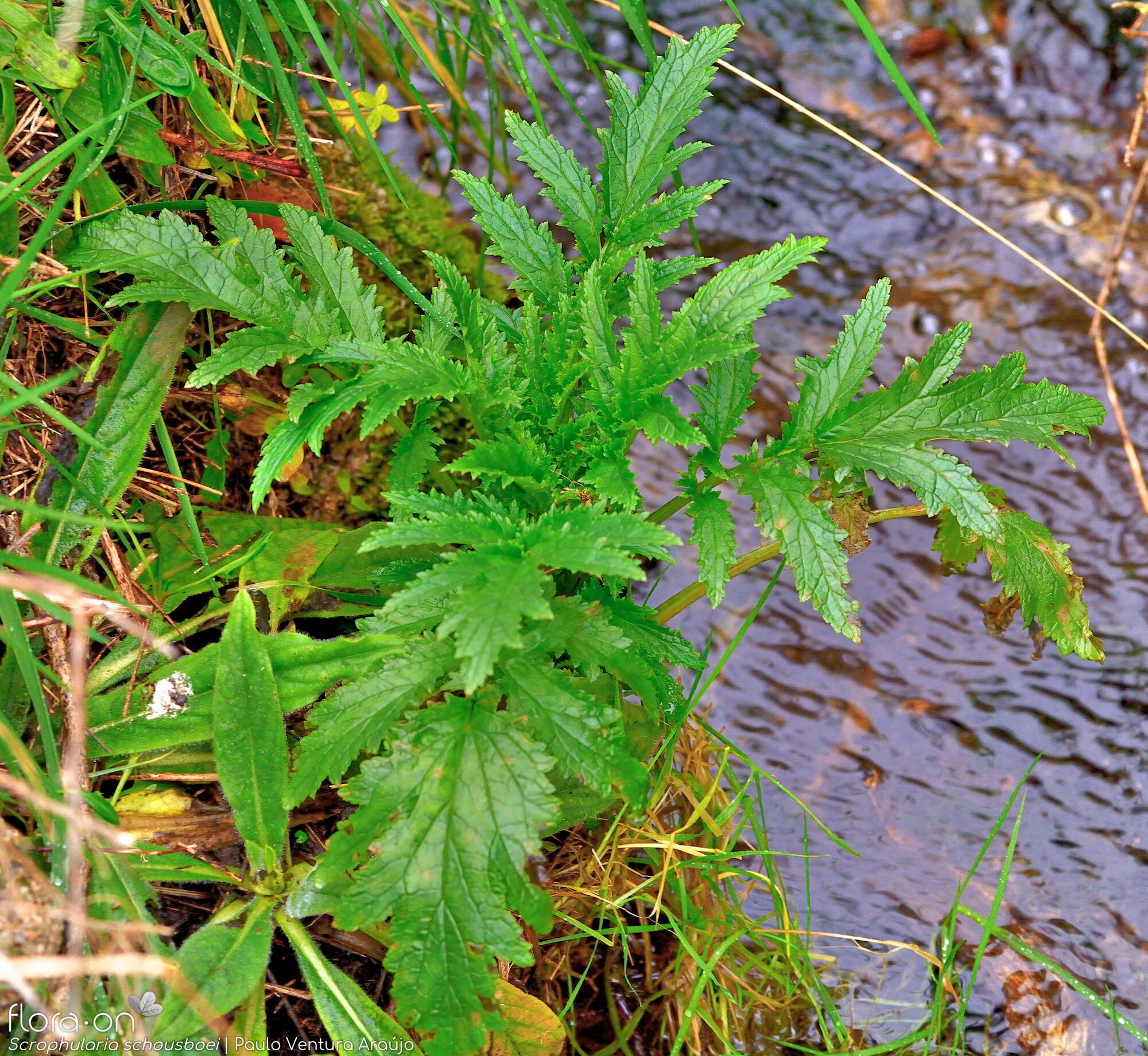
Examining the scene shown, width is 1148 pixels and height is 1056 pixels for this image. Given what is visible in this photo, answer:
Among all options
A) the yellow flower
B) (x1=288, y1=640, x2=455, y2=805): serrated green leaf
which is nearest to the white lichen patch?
(x1=288, y1=640, x2=455, y2=805): serrated green leaf

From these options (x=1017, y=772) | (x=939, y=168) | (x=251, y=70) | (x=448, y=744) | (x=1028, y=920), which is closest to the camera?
(x=448, y=744)

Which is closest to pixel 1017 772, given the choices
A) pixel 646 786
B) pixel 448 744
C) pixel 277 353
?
pixel 646 786

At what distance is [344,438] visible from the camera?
2.66 m

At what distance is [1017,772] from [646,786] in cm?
164

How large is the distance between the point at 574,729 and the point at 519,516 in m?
0.48

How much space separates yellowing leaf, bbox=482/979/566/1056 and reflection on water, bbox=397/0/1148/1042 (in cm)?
94

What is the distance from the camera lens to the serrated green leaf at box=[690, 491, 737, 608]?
177 centimetres

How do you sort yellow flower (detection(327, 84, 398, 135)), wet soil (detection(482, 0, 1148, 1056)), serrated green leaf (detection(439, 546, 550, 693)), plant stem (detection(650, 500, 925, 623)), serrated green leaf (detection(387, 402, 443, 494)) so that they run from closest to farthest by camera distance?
serrated green leaf (detection(439, 546, 550, 693)) < serrated green leaf (detection(387, 402, 443, 494)) < plant stem (detection(650, 500, 925, 623)) < yellow flower (detection(327, 84, 398, 135)) < wet soil (detection(482, 0, 1148, 1056))

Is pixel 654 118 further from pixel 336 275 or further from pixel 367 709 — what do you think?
pixel 367 709

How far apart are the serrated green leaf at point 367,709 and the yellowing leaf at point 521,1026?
0.60 meters

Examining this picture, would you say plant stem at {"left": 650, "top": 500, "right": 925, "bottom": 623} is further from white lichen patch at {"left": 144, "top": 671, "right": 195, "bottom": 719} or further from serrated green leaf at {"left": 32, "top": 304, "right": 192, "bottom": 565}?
serrated green leaf at {"left": 32, "top": 304, "right": 192, "bottom": 565}

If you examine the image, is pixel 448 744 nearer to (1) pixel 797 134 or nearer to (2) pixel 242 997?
(2) pixel 242 997

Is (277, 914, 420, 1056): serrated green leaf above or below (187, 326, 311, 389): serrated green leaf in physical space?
below

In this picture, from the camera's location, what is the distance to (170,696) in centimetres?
190
